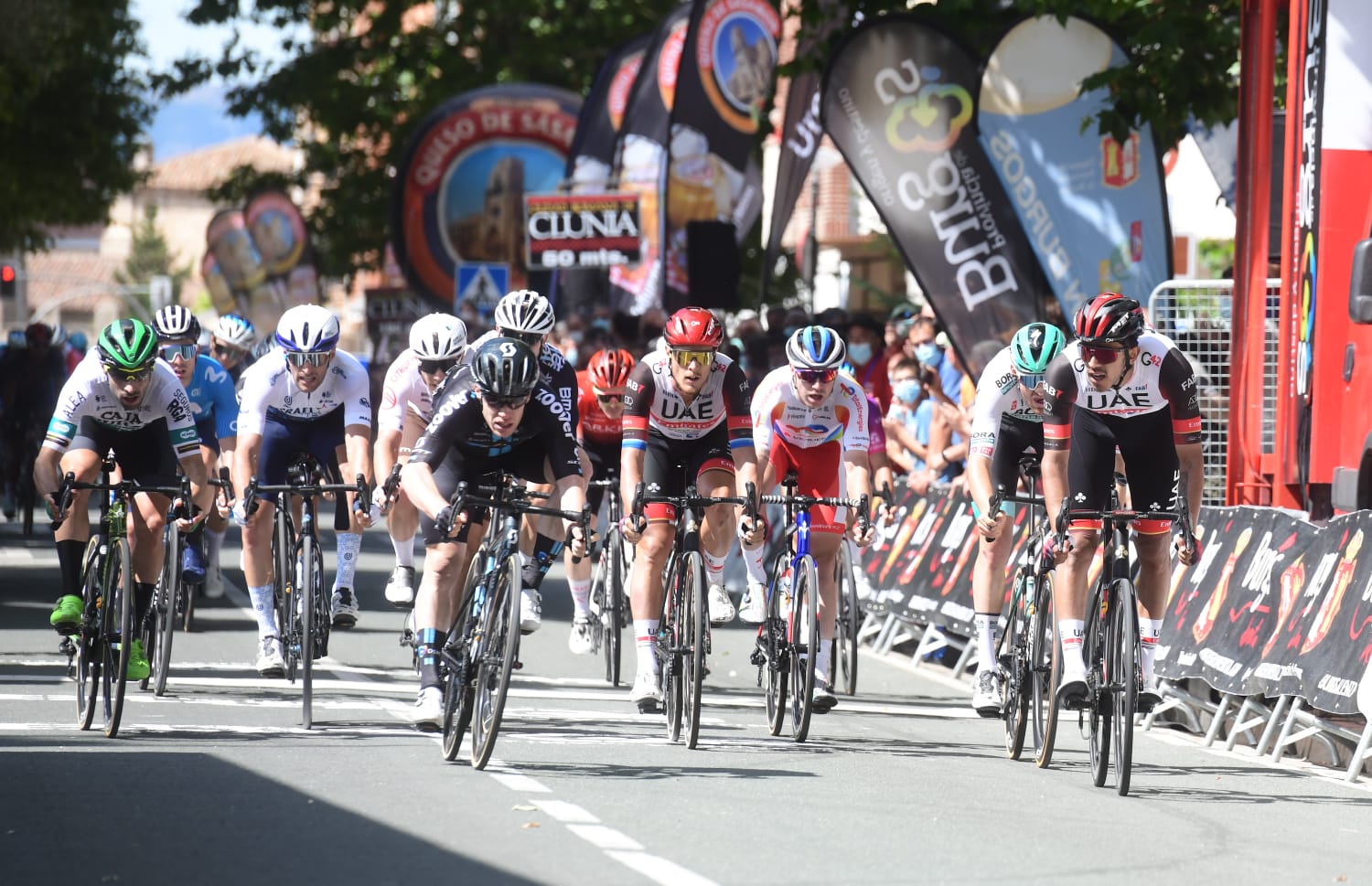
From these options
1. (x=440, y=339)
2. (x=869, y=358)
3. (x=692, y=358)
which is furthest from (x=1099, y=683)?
(x=869, y=358)

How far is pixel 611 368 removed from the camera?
1436 centimetres

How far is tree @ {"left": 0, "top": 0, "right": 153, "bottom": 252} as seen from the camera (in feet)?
112

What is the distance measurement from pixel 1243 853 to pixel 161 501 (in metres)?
5.87

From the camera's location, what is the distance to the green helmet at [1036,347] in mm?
11070

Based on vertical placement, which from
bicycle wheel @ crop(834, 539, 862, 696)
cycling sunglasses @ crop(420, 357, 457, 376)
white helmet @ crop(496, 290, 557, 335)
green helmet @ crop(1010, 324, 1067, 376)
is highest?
white helmet @ crop(496, 290, 557, 335)

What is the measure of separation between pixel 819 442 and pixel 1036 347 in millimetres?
1670

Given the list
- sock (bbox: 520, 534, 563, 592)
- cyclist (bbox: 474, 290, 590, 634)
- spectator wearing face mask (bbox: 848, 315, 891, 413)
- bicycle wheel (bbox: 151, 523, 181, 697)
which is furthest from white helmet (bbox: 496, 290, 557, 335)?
spectator wearing face mask (bbox: 848, 315, 891, 413)

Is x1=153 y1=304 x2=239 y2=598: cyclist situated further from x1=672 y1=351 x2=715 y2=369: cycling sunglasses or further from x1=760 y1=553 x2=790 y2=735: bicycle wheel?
x1=760 y1=553 x2=790 y2=735: bicycle wheel

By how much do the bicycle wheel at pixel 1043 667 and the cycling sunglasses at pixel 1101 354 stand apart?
102 cm

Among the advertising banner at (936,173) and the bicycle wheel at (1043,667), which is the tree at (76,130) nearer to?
the advertising banner at (936,173)

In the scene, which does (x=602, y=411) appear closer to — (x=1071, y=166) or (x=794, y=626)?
(x=794, y=626)

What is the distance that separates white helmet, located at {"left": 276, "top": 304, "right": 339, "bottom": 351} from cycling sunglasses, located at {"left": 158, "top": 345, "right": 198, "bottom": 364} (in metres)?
2.06

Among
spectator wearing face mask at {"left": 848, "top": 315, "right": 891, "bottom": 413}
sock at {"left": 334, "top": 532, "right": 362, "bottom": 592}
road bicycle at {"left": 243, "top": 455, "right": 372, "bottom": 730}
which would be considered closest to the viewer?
road bicycle at {"left": 243, "top": 455, "right": 372, "bottom": 730}

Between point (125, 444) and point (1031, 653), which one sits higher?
point (125, 444)
